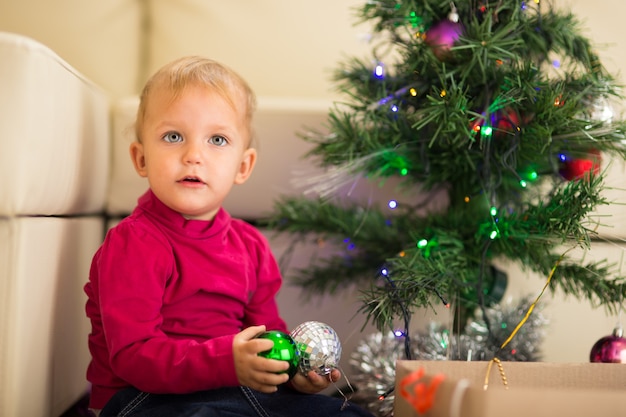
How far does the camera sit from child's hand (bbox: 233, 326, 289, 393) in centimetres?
85

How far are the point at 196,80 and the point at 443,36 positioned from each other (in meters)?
0.41

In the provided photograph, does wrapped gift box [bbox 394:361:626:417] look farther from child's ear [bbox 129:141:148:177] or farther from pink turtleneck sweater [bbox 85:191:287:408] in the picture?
child's ear [bbox 129:141:148:177]

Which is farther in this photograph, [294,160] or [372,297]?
[294,160]

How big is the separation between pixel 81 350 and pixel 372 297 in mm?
541

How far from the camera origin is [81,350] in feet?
3.88

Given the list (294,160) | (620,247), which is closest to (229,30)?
(294,160)

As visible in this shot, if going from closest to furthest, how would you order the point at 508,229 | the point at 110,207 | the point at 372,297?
the point at 372,297 < the point at 508,229 < the point at 110,207

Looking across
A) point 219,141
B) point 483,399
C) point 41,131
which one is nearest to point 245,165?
point 219,141

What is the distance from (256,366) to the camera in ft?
2.80

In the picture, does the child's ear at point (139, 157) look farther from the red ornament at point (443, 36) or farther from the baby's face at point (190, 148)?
the red ornament at point (443, 36)

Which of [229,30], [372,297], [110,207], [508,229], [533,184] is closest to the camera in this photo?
[372,297]

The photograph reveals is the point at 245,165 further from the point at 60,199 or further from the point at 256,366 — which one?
the point at 256,366

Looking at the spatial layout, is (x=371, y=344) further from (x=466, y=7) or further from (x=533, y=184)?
(x=466, y=7)

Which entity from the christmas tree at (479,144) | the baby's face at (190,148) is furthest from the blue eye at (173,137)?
the christmas tree at (479,144)
